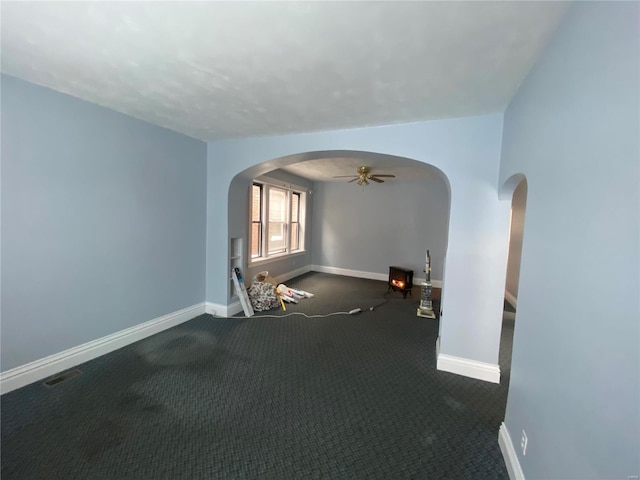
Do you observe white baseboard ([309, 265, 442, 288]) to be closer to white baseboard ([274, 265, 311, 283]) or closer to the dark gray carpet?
white baseboard ([274, 265, 311, 283])

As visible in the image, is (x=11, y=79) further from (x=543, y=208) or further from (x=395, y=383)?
(x=395, y=383)

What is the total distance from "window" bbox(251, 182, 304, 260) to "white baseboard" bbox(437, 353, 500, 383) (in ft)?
12.1

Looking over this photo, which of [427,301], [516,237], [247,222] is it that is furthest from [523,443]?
[516,237]

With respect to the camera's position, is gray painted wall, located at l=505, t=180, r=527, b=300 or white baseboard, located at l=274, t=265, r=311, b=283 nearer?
gray painted wall, located at l=505, t=180, r=527, b=300

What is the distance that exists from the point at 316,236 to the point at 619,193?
656cm

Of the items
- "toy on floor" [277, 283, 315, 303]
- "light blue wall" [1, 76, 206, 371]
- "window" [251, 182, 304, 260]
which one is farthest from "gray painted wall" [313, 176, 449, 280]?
"light blue wall" [1, 76, 206, 371]

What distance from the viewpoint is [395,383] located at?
243 centimetres

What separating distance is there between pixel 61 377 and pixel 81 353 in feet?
0.78

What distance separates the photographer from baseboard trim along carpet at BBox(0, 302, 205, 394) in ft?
6.97

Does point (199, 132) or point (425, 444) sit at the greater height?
point (199, 132)

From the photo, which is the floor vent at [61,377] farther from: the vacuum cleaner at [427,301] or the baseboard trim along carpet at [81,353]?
the vacuum cleaner at [427,301]

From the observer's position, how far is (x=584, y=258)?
3.14ft

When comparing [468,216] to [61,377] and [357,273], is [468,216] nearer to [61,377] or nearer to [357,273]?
[61,377]

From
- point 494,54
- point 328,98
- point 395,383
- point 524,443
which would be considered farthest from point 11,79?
point 524,443
